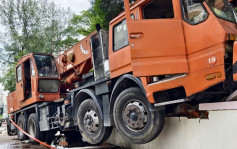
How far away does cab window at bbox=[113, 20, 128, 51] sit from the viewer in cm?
542

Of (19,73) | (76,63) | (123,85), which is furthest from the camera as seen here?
(19,73)

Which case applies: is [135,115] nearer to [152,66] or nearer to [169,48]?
[152,66]

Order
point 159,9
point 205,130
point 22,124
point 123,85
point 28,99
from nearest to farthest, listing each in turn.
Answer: point 205,130, point 159,9, point 123,85, point 28,99, point 22,124

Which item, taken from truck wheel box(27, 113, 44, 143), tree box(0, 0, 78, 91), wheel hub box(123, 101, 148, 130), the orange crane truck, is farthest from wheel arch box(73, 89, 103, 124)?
tree box(0, 0, 78, 91)

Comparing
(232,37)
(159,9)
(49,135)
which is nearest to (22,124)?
(49,135)

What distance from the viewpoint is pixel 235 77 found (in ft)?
12.1

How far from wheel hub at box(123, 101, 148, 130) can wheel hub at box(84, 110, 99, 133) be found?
1241 mm

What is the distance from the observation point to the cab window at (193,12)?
417 cm

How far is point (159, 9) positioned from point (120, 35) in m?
1.05

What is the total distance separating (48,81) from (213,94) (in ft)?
20.6

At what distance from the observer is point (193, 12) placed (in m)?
4.32

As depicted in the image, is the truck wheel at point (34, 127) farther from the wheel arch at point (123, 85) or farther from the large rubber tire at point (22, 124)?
the wheel arch at point (123, 85)

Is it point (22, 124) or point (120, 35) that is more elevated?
point (120, 35)

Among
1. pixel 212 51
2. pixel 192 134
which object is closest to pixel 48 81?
pixel 192 134
